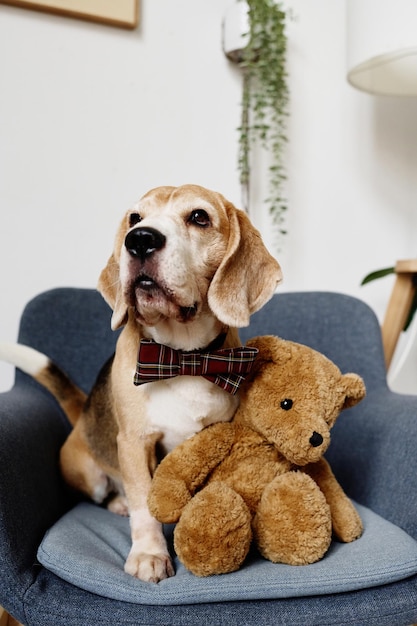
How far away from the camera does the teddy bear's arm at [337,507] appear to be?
122 centimetres

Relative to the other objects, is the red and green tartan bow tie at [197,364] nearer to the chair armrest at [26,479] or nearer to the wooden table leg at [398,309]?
the chair armrest at [26,479]

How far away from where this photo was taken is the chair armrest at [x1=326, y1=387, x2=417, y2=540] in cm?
134

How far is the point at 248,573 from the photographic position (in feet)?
3.51

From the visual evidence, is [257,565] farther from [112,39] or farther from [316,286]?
[112,39]

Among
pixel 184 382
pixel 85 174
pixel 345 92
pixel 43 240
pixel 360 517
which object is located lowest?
pixel 360 517

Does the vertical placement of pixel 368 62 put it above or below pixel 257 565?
above

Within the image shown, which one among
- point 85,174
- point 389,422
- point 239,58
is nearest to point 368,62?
point 239,58

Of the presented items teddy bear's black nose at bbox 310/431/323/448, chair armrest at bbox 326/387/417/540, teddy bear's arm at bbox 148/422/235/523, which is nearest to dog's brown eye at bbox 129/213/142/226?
teddy bear's arm at bbox 148/422/235/523

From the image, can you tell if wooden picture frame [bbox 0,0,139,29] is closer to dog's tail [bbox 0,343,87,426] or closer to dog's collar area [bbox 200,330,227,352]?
dog's tail [bbox 0,343,87,426]

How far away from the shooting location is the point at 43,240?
2045 millimetres

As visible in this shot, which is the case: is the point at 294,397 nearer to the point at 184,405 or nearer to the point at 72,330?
the point at 184,405

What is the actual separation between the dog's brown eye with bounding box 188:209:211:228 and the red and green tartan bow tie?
27 centimetres

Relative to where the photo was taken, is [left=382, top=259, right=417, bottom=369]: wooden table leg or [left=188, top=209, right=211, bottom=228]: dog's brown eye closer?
[left=188, top=209, right=211, bottom=228]: dog's brown eye

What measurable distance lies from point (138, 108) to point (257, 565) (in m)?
1.66
